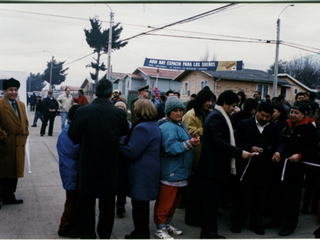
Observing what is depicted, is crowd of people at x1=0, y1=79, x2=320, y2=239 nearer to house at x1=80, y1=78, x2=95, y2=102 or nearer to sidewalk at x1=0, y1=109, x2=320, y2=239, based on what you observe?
sidewalk at x1=0, y1=109, x2=320, y2=239

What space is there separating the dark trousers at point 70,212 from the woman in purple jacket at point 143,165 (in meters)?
0.71

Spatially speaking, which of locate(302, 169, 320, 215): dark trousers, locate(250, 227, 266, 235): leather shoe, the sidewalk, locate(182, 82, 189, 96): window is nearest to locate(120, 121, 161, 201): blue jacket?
the sidewalk

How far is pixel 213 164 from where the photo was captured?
13.6 ft

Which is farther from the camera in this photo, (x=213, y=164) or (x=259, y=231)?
(x=259, y=231)

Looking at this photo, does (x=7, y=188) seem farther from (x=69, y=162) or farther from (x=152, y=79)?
(x=152, y=79)

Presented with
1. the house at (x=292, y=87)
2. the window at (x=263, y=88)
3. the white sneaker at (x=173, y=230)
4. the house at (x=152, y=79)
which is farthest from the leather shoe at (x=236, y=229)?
the house at (x=152, y=79)

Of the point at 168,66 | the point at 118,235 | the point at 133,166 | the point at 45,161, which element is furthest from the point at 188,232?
the point at 168,66

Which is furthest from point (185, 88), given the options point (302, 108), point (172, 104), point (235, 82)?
point (172, 104)

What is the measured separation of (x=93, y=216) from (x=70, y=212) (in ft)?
1.66

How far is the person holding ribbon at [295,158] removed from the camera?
15.0ft

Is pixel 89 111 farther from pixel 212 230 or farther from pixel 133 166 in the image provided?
pixel 212 230

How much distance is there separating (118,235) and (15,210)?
181 centimetres

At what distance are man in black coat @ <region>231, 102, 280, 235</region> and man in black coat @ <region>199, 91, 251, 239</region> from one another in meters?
0.43

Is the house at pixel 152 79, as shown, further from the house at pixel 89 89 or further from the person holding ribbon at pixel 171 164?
the person holding ribbon at pixel 171 164
